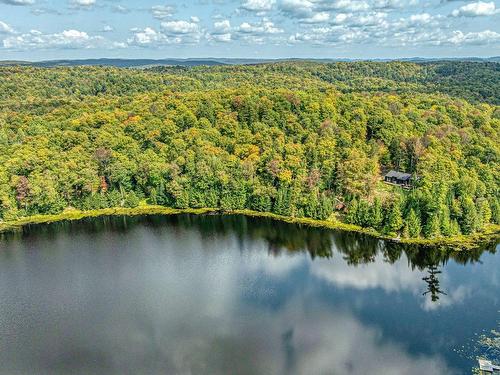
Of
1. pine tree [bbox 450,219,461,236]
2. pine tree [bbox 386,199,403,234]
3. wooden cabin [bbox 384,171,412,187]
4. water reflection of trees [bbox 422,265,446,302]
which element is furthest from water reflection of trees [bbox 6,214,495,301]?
wooden cabin [bbox 384,171,412,187]

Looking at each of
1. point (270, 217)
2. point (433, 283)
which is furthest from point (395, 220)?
point (270, 217)

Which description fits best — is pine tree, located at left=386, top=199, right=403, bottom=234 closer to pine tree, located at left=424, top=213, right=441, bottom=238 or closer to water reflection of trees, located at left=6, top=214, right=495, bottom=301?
water reflection of trees, located at left=6, top=214, right=495, bottom=301

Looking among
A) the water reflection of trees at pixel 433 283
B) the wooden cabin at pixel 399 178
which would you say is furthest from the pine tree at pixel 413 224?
the wooden cabin at pixel 399 178

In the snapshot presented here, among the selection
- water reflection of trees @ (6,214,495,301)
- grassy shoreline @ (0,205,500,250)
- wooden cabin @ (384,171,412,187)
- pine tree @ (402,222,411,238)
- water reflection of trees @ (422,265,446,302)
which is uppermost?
wooden cabin @ (384,171,412,187)

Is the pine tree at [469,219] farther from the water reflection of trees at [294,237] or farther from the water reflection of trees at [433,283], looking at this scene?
the water reflection of trees at [433,283]

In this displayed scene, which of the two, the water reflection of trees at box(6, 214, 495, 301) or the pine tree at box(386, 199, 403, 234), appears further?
the pine tree at box(386, 199, 403, 234)

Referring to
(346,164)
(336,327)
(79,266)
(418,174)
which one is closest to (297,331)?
(336,327)
